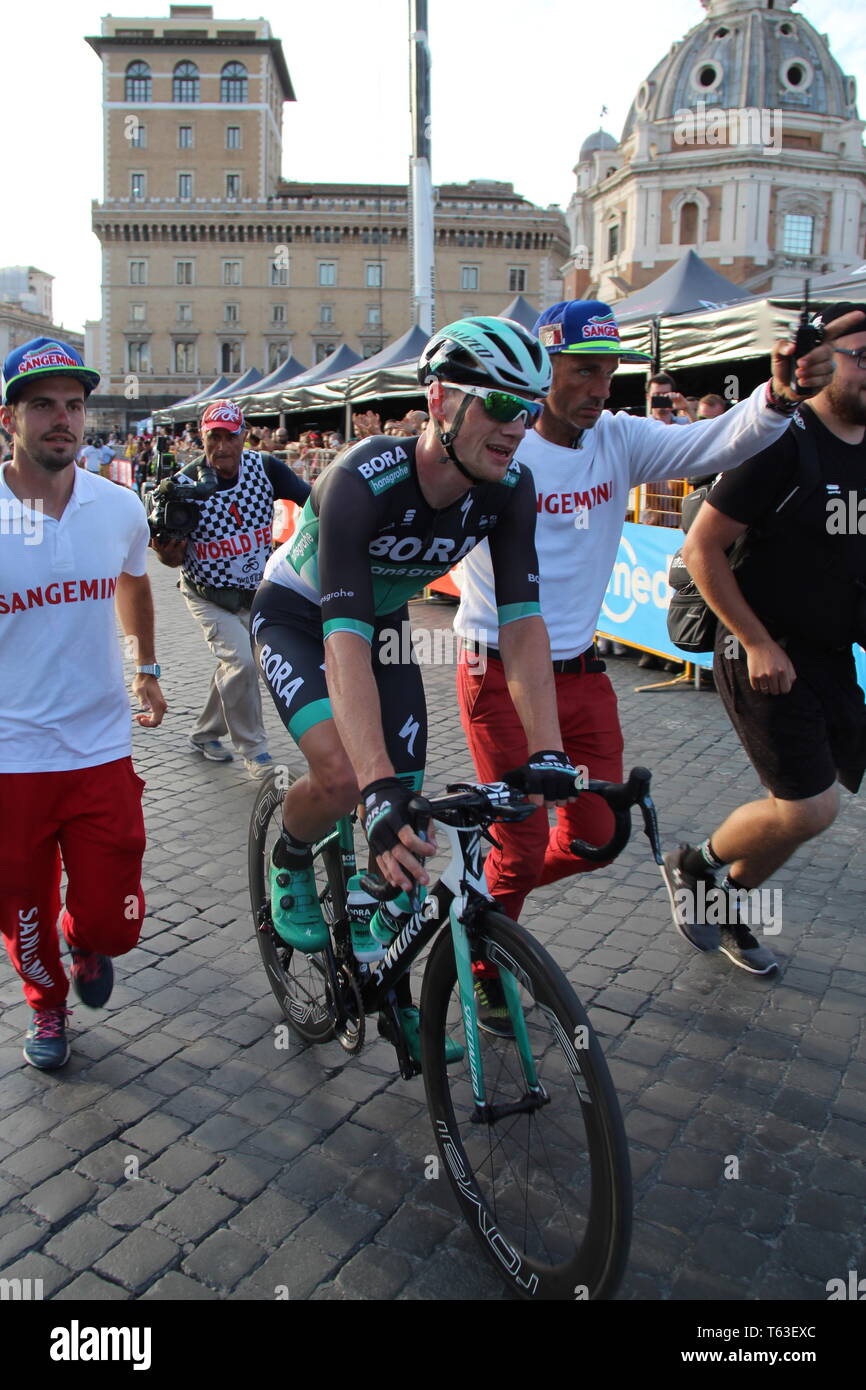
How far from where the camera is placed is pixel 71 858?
316cm

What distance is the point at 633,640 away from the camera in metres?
9.25

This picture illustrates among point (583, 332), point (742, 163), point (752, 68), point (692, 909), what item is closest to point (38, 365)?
point (583, 332)

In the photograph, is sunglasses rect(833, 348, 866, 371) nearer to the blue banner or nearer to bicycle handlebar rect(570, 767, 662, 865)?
bicycle handlebar rect(570, 767, 662, 865)

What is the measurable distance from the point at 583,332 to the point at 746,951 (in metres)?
2.30

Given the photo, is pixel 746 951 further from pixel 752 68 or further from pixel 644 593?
pixel 752 68

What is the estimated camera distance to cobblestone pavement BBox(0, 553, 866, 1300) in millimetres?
2426

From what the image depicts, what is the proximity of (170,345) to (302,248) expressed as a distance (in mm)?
14429

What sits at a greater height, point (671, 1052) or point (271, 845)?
point (271, 845)

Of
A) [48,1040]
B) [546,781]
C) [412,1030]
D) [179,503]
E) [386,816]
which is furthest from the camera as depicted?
[179,503]

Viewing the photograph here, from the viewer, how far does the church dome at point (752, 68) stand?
8150 cm

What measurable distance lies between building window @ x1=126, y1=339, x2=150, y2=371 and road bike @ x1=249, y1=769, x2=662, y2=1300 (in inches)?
3736

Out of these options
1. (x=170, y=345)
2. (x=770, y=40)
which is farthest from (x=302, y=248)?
(x=770, y=40)

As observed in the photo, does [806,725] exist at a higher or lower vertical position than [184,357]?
lower
